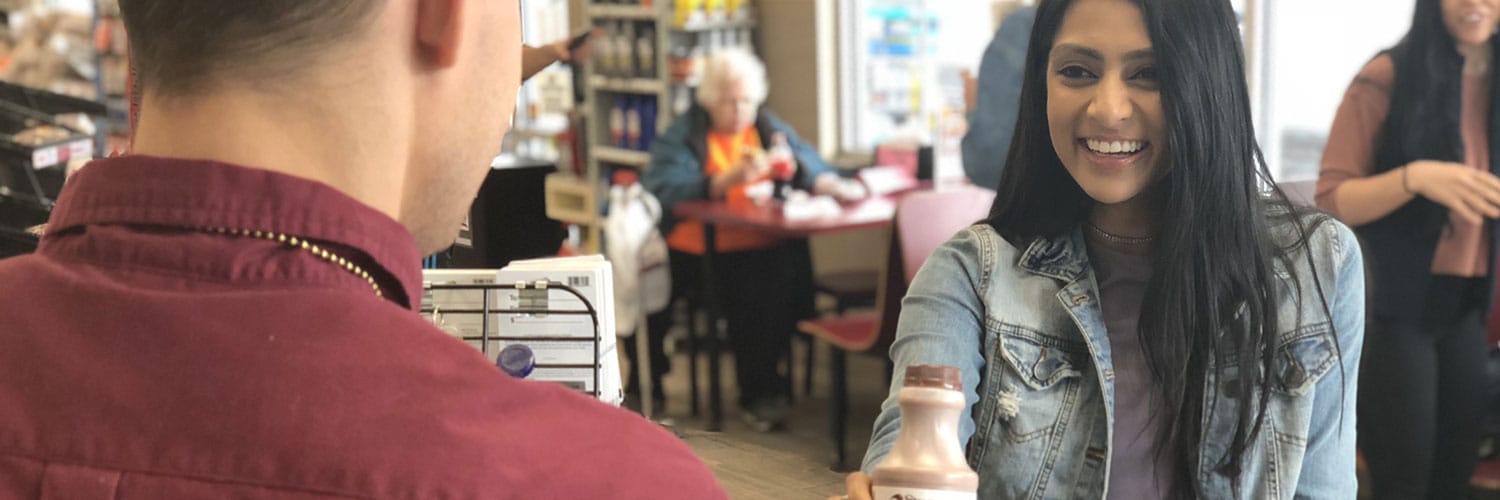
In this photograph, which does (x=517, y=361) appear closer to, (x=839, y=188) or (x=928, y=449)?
(x=928, y=449)

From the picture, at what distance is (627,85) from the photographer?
745 centimetres

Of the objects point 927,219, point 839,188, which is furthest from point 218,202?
point 839,188

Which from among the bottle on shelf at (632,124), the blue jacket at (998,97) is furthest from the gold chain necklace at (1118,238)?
the bottle on shelf at (632,124)

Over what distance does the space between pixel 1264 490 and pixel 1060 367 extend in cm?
26

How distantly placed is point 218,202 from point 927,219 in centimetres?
376

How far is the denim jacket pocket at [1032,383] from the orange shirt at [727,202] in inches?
154

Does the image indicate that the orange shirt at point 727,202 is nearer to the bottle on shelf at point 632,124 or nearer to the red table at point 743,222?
the red table at point 743,222

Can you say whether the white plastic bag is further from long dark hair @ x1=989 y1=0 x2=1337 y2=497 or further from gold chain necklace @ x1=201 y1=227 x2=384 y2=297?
gold chain necklace @ x1=201 y1=227 x2=384 y2=297

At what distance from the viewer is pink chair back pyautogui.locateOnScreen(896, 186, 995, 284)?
428 centimetres

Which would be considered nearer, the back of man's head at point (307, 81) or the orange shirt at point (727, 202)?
the back of man's head at point (307, 81)

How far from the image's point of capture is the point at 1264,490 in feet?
5.29

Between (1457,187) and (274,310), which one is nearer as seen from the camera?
(274,310)

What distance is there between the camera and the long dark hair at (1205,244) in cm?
158

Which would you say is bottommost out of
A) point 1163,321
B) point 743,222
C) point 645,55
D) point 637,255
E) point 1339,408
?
point 637,255
